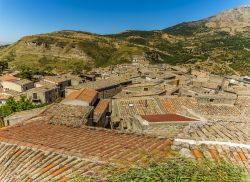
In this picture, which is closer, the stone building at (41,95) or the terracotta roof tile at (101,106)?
the terracotta roof tile at (101,106)

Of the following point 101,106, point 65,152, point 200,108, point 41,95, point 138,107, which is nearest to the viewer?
point 65,152

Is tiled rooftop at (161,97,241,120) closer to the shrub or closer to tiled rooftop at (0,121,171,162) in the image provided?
tiled rooftop at (0,121,171,162)

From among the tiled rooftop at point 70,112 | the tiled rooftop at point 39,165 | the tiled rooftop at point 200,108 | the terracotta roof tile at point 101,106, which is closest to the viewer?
the tiled rooftop at point 39,165

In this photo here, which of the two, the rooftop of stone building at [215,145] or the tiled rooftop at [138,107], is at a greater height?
the rooftop of stone building at [215,145]

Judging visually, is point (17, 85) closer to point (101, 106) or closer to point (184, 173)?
point (101, 106)

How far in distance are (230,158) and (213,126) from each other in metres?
3.20

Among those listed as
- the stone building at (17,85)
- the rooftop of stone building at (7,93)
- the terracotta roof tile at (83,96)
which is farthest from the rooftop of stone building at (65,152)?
the stone building at (17,85)

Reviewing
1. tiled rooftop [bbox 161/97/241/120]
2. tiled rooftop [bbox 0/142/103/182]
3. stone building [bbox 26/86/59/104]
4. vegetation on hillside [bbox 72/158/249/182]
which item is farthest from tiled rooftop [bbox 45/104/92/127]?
stone building [bbox 26/86/59/104]

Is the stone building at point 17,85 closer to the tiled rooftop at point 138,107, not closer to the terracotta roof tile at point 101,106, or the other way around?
the terracotta roof tile at point 101,106

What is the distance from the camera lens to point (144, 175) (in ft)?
14.4

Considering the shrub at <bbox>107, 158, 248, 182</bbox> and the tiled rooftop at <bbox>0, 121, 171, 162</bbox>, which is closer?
the shrub at <bbox>107, 158, 248, 182</bbox>

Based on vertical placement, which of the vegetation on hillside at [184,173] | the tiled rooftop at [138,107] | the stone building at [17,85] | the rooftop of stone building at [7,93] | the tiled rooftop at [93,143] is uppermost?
the vegetation on hillside at [184,173]

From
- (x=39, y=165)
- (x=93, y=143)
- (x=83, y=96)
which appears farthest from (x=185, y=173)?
(x=83, y=96)

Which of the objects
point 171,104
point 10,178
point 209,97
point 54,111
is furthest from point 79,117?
point 10,178
